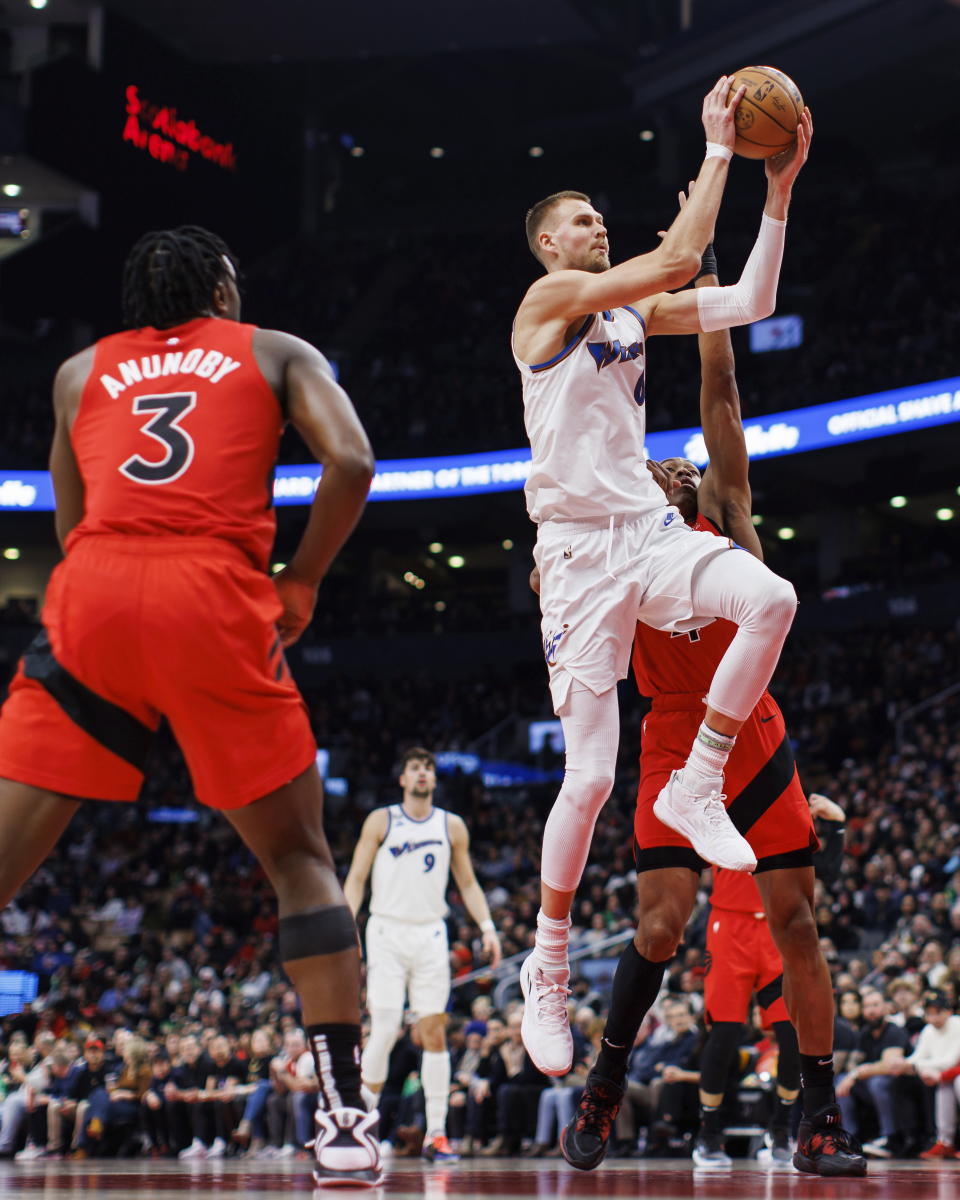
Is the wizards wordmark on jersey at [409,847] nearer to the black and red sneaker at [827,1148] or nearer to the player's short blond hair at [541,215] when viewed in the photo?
the black and red sneaker at [827,1148]

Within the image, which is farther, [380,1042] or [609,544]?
[380,1042]

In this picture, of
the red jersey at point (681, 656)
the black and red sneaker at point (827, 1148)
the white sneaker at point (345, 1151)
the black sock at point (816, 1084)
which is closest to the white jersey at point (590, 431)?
the red jersey at point (681, 656)

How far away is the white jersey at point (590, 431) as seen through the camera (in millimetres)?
4711

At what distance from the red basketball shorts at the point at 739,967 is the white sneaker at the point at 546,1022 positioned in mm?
3470

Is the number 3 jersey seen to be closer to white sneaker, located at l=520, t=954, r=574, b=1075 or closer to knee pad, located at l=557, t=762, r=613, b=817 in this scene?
knee pad, located at l=557, t=762, r=613, b=817

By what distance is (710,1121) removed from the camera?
780cm

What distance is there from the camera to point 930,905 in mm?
14328

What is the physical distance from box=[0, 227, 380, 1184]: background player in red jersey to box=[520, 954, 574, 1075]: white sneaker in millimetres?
1685

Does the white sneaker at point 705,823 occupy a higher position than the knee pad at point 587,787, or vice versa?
the knee pad at point 587,787

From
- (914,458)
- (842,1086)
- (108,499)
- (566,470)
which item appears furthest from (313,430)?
(914,458)

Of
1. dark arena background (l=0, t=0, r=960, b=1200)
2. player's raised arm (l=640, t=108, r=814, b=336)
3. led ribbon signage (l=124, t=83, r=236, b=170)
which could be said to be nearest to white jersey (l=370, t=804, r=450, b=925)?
player's raised arm (l=640, t=108, r=814, b=336)

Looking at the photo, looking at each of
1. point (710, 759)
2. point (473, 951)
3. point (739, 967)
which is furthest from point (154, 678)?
point (473, 951)

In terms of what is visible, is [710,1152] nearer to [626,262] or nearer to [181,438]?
[626,262]

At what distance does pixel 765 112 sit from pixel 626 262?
35.4 inches
